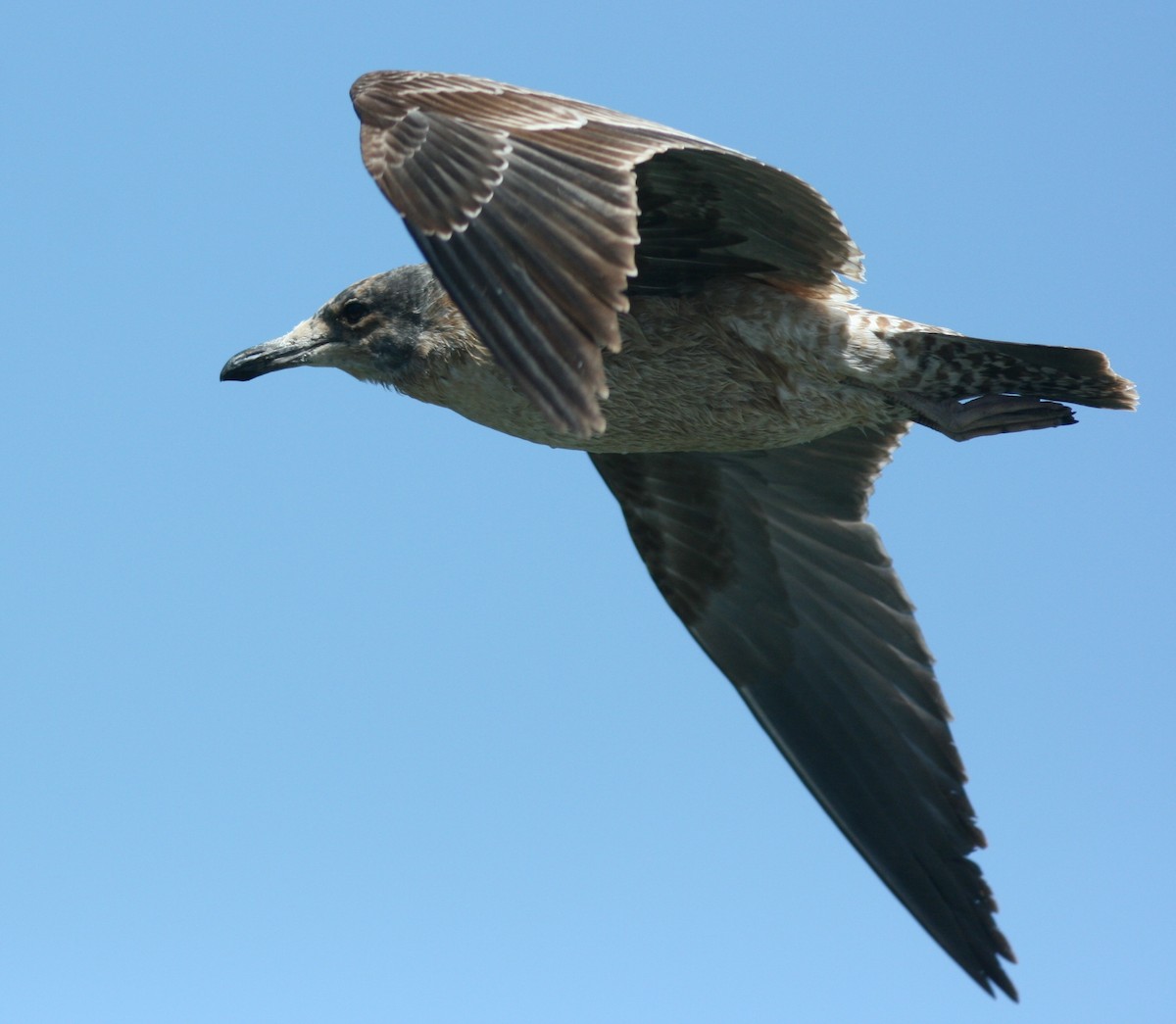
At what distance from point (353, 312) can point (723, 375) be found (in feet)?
5.68

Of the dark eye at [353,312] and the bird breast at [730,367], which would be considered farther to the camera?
the dark eye at [353,312]

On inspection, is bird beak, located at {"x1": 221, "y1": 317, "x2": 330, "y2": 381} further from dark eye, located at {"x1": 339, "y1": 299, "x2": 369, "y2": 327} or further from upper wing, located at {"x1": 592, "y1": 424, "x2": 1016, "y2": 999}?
upper wing, located at {"x1": 592, "y1": 424, "x2": 1016, "y2": 999}

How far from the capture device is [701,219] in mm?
7840

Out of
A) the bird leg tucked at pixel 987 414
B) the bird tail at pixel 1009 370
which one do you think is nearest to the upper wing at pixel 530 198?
the bird tail at pixel 1009 370

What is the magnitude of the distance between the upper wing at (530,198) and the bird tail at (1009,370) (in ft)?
3.03

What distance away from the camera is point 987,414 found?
8008 millimetres

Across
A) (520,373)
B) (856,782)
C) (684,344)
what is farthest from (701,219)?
(856,782)

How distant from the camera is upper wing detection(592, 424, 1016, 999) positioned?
9172 millimetres

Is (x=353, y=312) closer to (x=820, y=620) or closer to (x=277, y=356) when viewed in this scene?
(x=277, y=356)

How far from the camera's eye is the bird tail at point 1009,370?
7.77 m

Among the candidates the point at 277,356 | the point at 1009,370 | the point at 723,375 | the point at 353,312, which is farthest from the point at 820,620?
the point at 277,356

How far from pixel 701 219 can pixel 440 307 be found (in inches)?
49.4

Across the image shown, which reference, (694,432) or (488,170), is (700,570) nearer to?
(694,432)

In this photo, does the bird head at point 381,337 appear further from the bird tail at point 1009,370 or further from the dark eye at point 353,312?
the bird tail at point 1009,370
